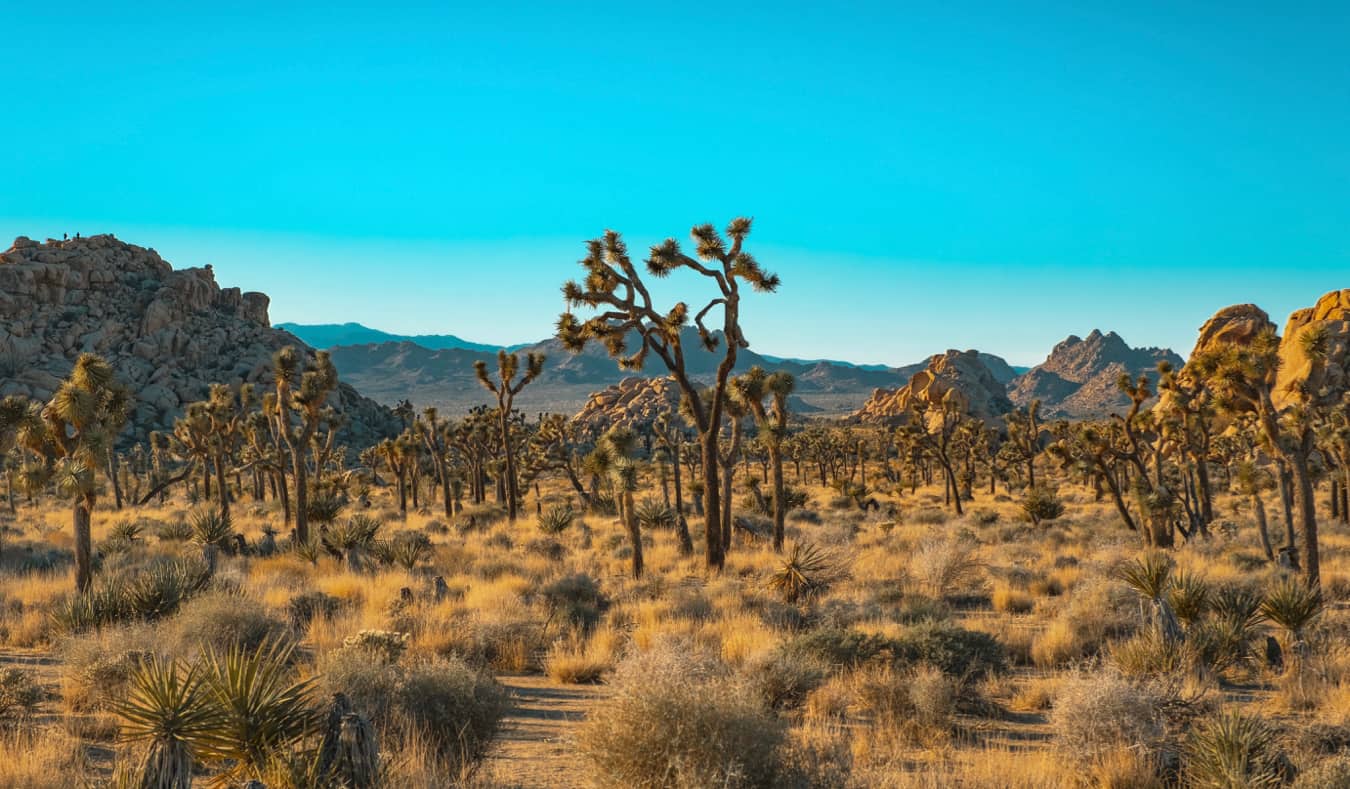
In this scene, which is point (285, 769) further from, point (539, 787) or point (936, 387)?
point (936, 387)

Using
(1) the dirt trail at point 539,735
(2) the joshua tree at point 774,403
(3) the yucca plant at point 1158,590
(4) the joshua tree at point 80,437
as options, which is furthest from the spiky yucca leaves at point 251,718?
(2) the joshua tree at point 774,403

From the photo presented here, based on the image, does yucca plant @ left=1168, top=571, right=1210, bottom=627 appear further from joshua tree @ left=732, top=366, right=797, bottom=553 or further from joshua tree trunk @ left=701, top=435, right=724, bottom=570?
joshua tree @ left=732, top=366, right=797, bottom=553

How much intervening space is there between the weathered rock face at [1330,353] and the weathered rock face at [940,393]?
44.6m

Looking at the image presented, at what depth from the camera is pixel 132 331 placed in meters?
92.4

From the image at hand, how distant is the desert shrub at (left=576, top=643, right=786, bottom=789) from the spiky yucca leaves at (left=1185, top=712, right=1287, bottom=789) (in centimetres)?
288

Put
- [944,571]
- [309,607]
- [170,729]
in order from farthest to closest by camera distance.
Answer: [944,571]
[309,607]
[170,729]

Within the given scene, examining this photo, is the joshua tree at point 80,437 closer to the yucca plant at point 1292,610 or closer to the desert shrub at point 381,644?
the desert shrub at point 381,644

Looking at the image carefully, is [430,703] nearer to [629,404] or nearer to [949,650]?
[949,650]

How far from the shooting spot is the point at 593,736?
548 centimetres

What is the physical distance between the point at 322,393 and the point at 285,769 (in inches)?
738

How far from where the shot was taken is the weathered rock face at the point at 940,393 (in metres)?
130

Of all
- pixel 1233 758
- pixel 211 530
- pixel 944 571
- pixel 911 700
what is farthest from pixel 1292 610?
pixel 211 530

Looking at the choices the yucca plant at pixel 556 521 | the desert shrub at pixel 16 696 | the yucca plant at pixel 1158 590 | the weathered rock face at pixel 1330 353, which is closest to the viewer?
the desert shrub at pixel 16 696

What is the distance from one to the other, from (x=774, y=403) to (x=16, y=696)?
53.4ft
